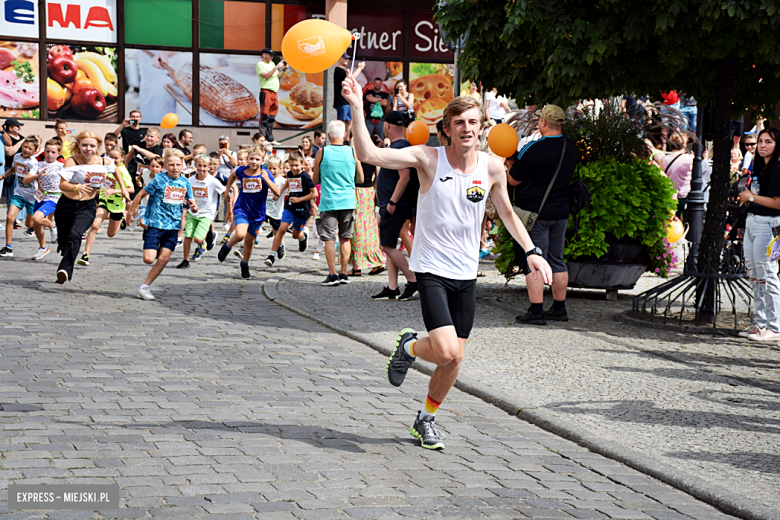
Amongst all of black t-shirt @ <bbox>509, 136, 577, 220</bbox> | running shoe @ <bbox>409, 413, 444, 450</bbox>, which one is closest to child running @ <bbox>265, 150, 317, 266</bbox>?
black t-shirt @ <bbox>509, 136, 577, 220</bbox>

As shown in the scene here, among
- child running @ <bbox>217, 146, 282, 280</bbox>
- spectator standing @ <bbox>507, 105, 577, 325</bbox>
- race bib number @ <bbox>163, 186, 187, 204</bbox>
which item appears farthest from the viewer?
child running @ <bbox>217, 146, 282, 280</bbox>

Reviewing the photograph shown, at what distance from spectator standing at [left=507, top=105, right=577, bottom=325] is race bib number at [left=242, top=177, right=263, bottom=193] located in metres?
4.87

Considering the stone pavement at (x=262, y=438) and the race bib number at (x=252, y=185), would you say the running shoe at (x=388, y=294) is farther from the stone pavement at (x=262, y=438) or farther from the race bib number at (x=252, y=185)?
the race bib number at (x=252, y=185)

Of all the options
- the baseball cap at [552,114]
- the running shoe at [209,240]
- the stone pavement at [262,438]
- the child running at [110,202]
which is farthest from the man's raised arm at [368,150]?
the running shoe at [209,240]

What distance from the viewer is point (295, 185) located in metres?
13.7

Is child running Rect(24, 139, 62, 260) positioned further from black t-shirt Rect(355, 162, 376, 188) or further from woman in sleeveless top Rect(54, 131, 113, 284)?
black t-shirt Rect(355, 162, 376, 188)

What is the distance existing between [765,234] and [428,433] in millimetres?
5112

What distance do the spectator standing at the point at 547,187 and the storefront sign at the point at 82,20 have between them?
17.9 metres

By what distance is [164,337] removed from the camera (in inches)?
325

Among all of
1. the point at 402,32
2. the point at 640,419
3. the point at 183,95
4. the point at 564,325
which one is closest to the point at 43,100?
the point at 183,95

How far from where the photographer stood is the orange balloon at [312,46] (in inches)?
234

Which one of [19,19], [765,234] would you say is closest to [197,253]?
[765,234]

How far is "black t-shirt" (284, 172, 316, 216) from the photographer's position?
13719 mm

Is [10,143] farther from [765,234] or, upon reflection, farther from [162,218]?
[765,234]
